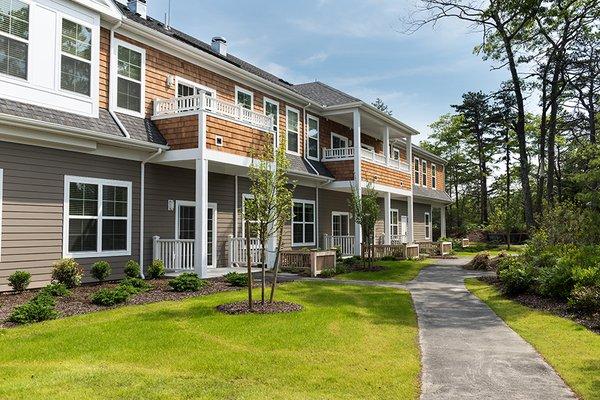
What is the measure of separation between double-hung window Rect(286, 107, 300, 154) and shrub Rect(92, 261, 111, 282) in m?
9.81

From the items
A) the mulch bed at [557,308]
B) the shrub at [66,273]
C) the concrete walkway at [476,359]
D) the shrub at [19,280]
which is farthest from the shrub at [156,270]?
the mulch bed at [557,308]

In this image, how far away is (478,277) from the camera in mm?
15594

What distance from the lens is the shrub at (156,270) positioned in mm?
12422

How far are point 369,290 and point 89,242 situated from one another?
22.7 ft

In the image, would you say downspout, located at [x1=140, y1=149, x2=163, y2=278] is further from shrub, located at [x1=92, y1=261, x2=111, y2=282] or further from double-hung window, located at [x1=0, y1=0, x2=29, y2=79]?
double-hung window, located at [x1=0, y1=0, x2=29, y2=79]

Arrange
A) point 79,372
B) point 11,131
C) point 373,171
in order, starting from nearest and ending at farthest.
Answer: point 79,372 < point 11,131 < point 373,171

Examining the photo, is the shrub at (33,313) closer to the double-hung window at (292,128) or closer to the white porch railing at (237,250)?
the white porch railing at (237,250)

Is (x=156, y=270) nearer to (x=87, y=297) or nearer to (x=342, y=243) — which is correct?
(x=87, y=297)

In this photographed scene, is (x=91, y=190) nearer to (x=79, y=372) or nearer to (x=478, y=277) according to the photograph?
(x=79, y=372)

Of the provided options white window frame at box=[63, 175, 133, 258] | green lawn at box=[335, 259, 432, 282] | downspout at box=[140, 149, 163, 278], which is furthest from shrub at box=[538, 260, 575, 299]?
white window frame at box=[63, 175, 133, 258]

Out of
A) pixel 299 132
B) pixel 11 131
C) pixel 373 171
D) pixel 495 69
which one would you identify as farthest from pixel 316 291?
pixel 495 69

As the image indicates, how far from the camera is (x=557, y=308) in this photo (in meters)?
9.55

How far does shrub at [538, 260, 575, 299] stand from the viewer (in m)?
10.3

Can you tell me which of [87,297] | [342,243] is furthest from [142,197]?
[342,243]
